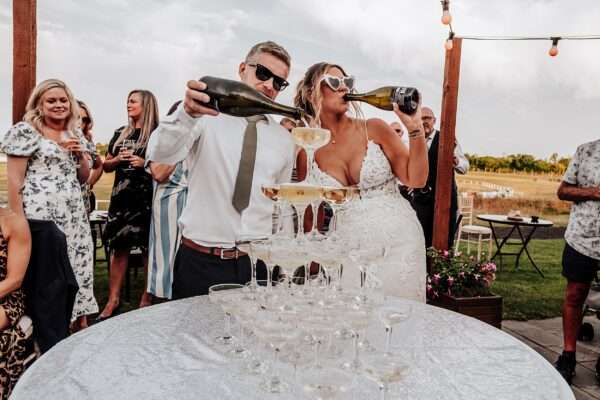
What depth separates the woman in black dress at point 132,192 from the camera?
3.97m

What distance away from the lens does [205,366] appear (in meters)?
1.17

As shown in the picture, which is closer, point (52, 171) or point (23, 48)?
point (23, 48)

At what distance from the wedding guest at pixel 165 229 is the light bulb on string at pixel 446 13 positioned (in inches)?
89.3

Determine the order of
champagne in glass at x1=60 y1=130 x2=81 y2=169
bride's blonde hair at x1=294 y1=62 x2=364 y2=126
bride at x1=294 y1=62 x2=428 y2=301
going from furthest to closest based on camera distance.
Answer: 1. champagne in glass at x1=60 y1=130 x2=81 y2=169
2. bride at x1=294 y1=62 x2=428 y2=301
3. bride's blonde hair at x1=294 y1=62 x2=364 y2=126

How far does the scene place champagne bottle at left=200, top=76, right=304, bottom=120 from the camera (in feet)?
4.96

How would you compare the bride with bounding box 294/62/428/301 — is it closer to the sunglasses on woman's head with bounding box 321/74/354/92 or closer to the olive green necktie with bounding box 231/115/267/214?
the sunglasses on woman's head with bounding box 321/74/354/92

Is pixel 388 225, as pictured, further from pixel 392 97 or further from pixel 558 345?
pixel 558 345

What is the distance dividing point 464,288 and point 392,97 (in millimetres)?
2367

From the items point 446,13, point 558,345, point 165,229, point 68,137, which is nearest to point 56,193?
point 68,137

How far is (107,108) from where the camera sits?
15.6 ft

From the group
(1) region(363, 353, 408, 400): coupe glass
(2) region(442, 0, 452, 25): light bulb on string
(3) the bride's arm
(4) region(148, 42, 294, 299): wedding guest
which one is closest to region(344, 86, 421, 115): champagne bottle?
(3) the bride's arm

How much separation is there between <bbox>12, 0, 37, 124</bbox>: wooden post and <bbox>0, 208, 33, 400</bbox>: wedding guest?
1306 millimetres

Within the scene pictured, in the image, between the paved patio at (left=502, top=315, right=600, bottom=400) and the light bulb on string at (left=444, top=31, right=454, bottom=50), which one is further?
the light bulb on string at (left=444, top=31, right=454, bottom=50)

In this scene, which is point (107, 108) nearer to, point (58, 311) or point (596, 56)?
point (58, 311)
